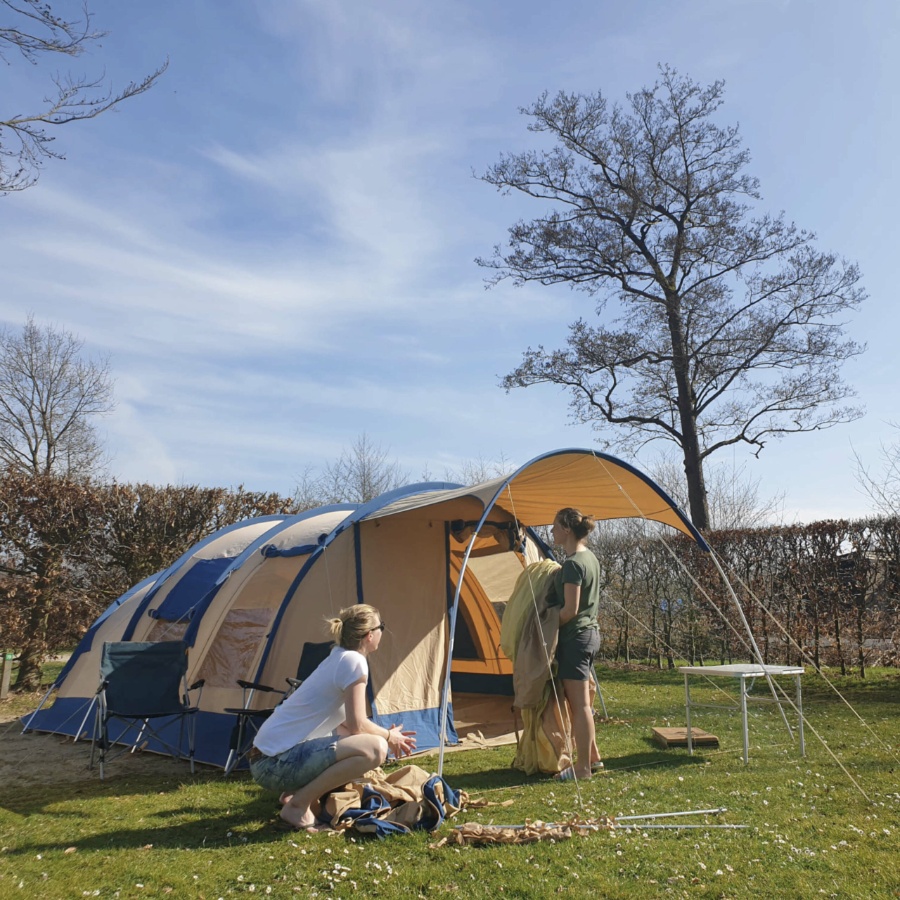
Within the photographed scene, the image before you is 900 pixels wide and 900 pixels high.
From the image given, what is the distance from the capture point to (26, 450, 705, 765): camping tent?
5.57 metres

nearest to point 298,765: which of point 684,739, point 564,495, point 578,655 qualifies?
point 578,655

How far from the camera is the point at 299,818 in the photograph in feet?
12.2

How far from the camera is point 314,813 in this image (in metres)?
3.81

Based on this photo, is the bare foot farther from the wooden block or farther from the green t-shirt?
the wooden block

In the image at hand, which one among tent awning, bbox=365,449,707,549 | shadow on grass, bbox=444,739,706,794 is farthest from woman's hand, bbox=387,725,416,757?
tent awning, bbox=365,449,707,549

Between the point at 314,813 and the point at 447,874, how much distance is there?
0.93 meters

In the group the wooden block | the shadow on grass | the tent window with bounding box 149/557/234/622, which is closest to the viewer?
the shadow on grass

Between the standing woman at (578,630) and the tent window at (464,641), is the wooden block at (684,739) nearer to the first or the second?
the standing woman at (578,630)

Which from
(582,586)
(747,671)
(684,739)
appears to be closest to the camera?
(747,671)

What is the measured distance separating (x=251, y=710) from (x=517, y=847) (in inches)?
89.3

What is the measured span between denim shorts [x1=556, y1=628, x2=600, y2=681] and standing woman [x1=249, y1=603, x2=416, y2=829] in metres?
1.35

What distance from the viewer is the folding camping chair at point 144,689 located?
5.12 m

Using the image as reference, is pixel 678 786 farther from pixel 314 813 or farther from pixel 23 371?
pixel 23 371

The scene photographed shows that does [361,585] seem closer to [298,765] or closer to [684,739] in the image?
[298,765]
